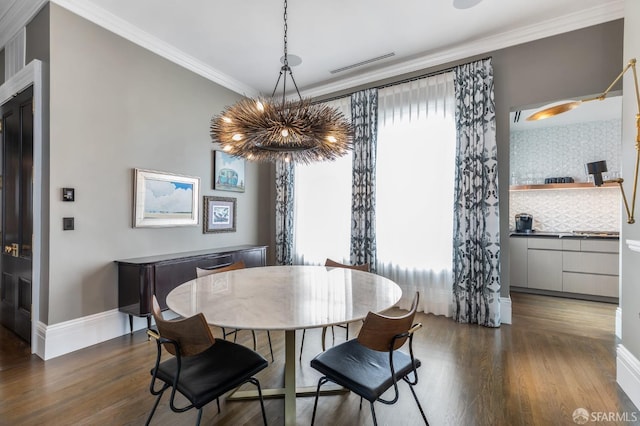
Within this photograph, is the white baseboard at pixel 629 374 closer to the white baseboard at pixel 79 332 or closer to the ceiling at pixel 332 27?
the ceiling at pixel 332 27

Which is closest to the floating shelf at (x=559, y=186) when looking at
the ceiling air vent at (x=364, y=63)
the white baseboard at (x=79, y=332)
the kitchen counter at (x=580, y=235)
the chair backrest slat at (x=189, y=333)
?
the kitchen counter at (x=580, y=235)

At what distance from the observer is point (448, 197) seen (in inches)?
143

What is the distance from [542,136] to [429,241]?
352 cm

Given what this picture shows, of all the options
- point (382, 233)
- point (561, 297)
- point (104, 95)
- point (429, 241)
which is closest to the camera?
point (104, 95)

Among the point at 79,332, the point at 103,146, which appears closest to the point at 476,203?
the point at 103,146

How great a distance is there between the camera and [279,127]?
193 centimetres

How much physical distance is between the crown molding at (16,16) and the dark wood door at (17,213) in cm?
72

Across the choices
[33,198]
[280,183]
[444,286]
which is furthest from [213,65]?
[444,286]

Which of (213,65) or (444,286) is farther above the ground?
(213,65)

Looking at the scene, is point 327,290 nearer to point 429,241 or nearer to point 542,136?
point 429,241

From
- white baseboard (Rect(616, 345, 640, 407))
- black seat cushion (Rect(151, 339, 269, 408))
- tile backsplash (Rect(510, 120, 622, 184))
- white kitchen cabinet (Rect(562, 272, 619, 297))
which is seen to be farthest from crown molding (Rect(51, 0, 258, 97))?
white kitchen cabinet (Rect(562, 272, 619, 297))

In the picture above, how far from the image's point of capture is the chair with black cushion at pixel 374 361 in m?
1.39

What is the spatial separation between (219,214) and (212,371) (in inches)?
112

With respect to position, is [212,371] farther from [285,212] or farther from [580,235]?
[580,235]
